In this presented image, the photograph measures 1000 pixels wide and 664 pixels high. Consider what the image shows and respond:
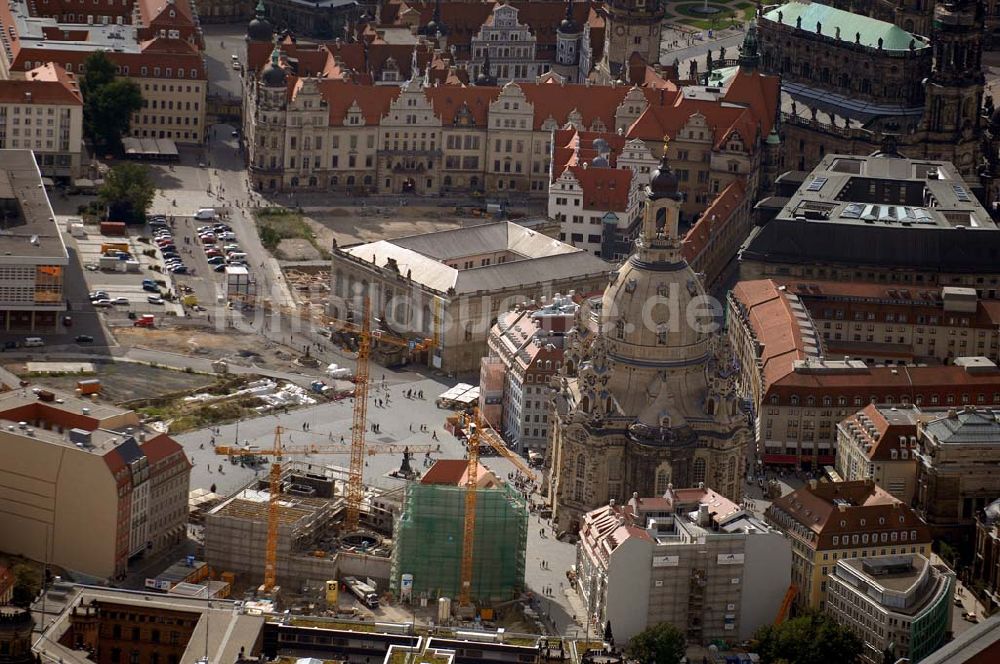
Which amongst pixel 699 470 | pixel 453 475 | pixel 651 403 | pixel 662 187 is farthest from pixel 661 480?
pixel 662 187

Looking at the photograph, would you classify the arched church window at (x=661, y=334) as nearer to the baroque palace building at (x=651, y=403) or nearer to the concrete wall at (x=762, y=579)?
the baroque palace building at (x=651, y=403)

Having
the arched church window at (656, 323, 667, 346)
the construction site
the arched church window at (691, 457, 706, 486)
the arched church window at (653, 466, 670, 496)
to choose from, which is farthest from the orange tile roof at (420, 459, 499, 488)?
the arched church window at (656, 323, 667, 346)

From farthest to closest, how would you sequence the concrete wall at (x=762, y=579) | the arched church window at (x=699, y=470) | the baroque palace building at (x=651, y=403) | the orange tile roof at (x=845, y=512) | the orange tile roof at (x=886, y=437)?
the orange tile roof at (x=886, y=437)
the arched church window at (x=699, y=470)
the baroque palace building at (x=651, y=403)
the orange tile roof at (x=845, y=512)
the concrete wall at (x=762, y=579)

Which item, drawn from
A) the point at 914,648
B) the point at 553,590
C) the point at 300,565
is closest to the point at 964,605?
the point at 914,648

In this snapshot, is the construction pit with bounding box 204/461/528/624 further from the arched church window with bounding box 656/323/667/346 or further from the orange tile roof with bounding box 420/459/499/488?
the arched church window with bounding box 656/323/667/346

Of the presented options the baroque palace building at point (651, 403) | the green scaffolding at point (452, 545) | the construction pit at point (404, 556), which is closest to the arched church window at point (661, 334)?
the baroque palace building at point (651, 403)
